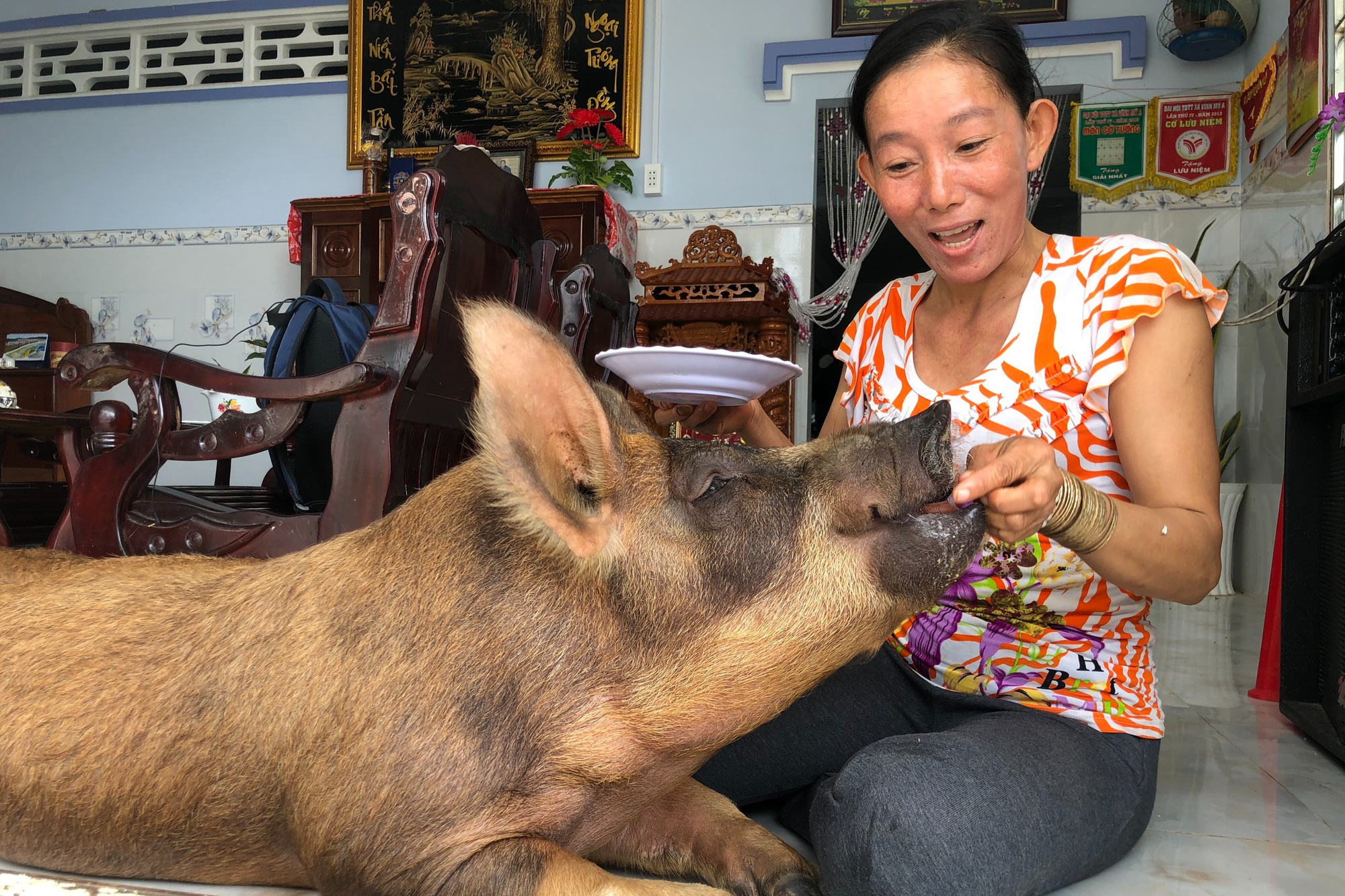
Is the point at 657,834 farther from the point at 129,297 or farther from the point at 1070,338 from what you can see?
the point at 129,297

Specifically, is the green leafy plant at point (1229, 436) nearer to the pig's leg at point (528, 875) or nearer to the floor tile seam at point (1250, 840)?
the floor tile seam at point (1250, 840)

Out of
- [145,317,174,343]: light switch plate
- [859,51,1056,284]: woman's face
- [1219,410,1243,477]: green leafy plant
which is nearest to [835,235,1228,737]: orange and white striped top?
[859,51,1056,284]: woman's face

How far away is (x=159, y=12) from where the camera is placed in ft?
22.3

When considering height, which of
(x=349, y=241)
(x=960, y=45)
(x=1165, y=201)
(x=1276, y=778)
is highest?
(x=1165, y=201)

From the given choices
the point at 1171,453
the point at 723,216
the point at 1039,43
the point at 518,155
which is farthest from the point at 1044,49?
the point at 1171,453

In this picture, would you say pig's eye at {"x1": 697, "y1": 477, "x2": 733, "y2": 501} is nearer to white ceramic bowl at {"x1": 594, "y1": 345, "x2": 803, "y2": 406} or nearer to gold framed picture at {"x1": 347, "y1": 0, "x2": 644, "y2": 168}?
white ceramic bowl at {"x1": 594, "y1": 345, "x2": 803, "y2": 406}

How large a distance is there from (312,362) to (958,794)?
2108mm

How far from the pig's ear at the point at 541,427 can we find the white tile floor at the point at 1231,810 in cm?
67

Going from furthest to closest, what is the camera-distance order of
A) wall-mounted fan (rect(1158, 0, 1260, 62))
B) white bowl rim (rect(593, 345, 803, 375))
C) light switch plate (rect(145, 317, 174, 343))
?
light switch plate (rect(145, 317, 174, 343)) < wall-mounted fan (rect(1158, 0, 1260, 62)) < white bowl rim (rect(593, 345, 803, 375))

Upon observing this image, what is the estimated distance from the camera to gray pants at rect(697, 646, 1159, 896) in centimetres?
120

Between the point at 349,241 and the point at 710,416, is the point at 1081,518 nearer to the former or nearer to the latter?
the point at 710,416

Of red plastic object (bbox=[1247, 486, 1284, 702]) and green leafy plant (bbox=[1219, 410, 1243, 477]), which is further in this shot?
green leafy plant (bbox=[1219, 410, 1243, 477])

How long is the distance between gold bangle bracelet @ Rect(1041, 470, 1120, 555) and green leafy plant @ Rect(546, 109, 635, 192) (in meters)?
5.02

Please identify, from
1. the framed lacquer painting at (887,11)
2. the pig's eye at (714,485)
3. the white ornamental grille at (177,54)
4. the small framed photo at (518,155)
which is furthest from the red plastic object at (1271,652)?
the white ornamental grille at (177,54)
